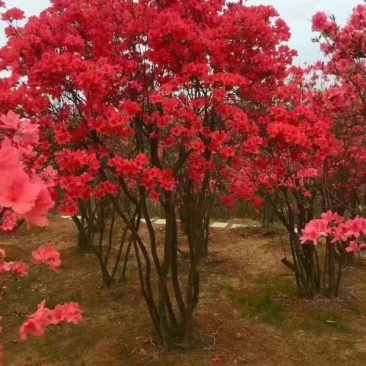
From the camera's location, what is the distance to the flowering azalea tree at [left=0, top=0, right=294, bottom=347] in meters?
4.06

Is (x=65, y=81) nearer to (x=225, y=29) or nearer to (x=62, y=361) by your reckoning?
(x=225, y=29)

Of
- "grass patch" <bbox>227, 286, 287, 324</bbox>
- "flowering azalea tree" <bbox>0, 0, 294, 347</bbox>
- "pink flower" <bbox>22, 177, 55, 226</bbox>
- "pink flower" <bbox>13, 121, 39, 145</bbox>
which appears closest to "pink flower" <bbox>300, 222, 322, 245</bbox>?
"flowering azalea tree" <bbox>0, 0, 294, 347</bbox>

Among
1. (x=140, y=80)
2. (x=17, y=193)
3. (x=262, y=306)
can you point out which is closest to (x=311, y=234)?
(x=17, y=193)

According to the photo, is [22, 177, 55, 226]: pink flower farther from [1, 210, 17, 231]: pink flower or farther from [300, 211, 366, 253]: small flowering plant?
[300, 211, 366, 253]: small flowering plant

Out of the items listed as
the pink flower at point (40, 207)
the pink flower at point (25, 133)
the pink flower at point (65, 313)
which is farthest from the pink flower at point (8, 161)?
the pink flower at point (65, 313)

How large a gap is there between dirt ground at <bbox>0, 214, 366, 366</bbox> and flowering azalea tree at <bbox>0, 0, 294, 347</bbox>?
58 cm

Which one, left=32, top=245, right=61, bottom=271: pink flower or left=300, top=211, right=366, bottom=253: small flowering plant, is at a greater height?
left=300, top=211, right=366, bottom=253: small flowering plant

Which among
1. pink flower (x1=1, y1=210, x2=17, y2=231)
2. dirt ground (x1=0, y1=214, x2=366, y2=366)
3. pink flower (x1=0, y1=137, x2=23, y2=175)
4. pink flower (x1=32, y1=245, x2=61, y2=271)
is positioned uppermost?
pink flower (x1=0, y1=137, x2=23, y2=175)

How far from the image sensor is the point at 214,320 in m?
5.90

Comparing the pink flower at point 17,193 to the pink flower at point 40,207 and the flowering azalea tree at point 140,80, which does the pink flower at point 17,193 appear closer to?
the pink flower at point 40,207

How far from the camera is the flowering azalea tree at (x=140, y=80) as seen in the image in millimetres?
4062

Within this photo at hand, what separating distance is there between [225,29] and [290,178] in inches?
95.7

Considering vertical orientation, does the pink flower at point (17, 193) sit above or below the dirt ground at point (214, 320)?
above

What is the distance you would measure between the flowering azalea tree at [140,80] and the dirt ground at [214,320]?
1.91ft
